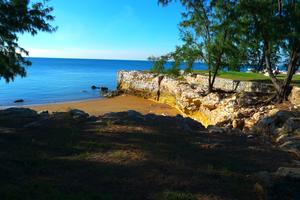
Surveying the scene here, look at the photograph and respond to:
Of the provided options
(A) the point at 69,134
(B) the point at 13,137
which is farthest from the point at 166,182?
(B) the point at 13,137

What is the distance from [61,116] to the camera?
36.6 feet

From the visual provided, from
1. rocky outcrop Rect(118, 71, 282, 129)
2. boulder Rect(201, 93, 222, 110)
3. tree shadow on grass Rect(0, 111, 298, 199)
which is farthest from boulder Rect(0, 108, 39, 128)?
boulder Rect(201, 93, 222, 110)

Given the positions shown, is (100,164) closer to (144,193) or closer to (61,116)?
(144,193)

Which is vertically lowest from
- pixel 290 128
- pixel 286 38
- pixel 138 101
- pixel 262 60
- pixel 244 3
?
pixel 138 101

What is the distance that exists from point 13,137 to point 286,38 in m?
12.7

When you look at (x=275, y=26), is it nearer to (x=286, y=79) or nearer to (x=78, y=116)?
(x=286, y=79)

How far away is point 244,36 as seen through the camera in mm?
17969

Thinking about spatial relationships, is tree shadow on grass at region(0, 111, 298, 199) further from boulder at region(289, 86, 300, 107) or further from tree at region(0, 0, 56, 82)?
boulder at region(289, 86, 300, 107)

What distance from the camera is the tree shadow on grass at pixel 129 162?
558 centimetres

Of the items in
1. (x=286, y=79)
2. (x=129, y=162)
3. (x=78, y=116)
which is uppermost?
(x=286, y=79)

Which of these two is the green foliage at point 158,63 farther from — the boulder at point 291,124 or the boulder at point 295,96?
the boulder at point 291,124

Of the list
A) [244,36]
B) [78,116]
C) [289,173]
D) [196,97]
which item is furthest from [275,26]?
[289,173]

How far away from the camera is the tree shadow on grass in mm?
5582

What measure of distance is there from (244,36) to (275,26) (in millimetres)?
2136
